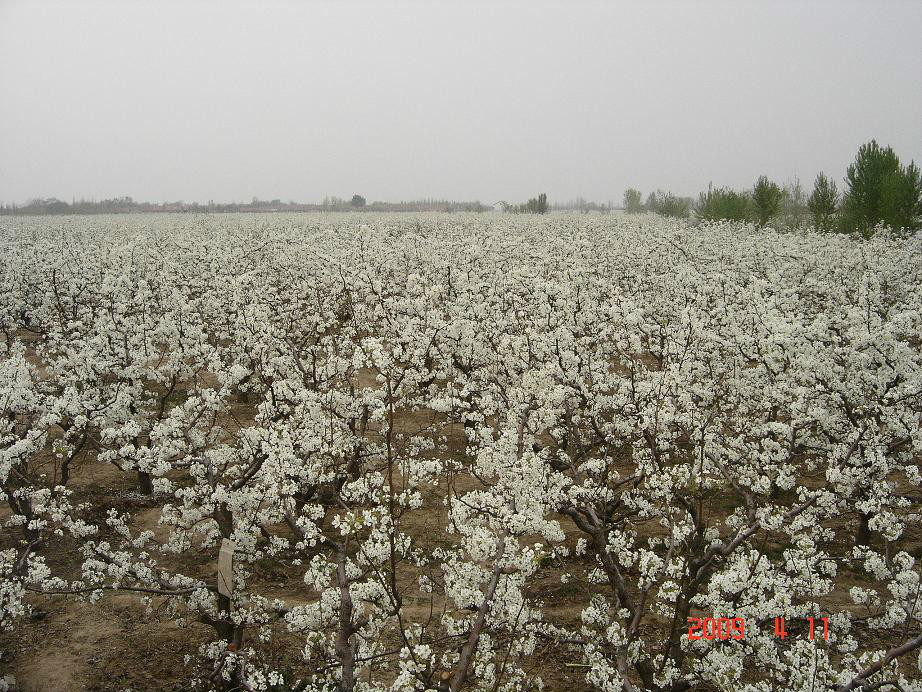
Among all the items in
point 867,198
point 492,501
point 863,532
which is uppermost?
point 867,198

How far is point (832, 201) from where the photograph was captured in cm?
3662

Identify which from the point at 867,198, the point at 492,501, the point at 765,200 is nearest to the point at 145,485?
the point at 492,501

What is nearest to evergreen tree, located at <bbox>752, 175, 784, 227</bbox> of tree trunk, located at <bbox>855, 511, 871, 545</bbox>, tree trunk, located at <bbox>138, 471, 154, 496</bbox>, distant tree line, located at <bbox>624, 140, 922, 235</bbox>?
distant tree line, located at <bbox>624, 140, 922, 235</bbox>

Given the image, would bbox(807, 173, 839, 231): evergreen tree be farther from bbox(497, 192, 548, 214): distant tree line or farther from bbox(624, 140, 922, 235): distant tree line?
bbox(497, 192, 548, 214): distant tree line

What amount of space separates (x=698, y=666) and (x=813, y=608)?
1.74 meters

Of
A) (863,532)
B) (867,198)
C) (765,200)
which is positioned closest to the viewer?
(863,532)
